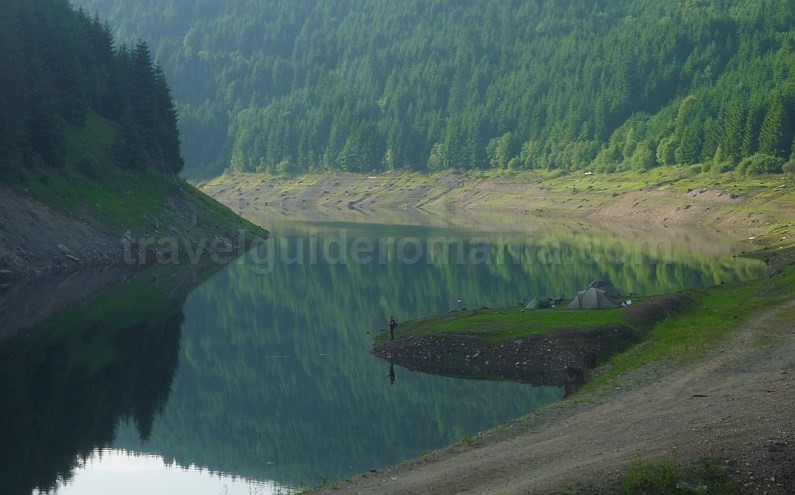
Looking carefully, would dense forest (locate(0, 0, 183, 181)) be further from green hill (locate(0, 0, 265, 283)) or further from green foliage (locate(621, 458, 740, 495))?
green foliage (locate(621, 458, 740, 495))

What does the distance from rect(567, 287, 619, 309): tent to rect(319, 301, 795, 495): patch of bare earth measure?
76.2 ft

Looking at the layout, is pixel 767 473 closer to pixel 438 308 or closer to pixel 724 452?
pixel 724 452

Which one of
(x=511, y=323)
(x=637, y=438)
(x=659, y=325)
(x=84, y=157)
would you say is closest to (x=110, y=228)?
(x=84, y=157)

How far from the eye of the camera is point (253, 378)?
54062 millimetres

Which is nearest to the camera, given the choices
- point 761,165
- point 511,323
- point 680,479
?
point 680,479

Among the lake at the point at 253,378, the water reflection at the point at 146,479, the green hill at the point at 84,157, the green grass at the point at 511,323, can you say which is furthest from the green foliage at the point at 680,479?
the green hill at the point at 84,157

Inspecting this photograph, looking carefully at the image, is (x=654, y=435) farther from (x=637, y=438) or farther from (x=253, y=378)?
(x=253, y=378)

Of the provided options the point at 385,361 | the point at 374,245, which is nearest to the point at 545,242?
the point at 374,245

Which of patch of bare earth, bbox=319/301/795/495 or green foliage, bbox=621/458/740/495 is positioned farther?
patch of bare earth, bbox=319/301/795/495

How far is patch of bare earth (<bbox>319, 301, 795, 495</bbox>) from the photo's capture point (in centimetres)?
2536

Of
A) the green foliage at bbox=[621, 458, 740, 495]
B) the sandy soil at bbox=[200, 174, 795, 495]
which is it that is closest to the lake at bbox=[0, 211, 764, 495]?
the sandy soil at bbox=[200, 174, 795, 495]

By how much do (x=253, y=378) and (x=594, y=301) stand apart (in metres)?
25.8

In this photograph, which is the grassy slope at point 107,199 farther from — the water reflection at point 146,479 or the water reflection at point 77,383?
the water reflection at point 146,479

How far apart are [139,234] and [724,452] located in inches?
3603
